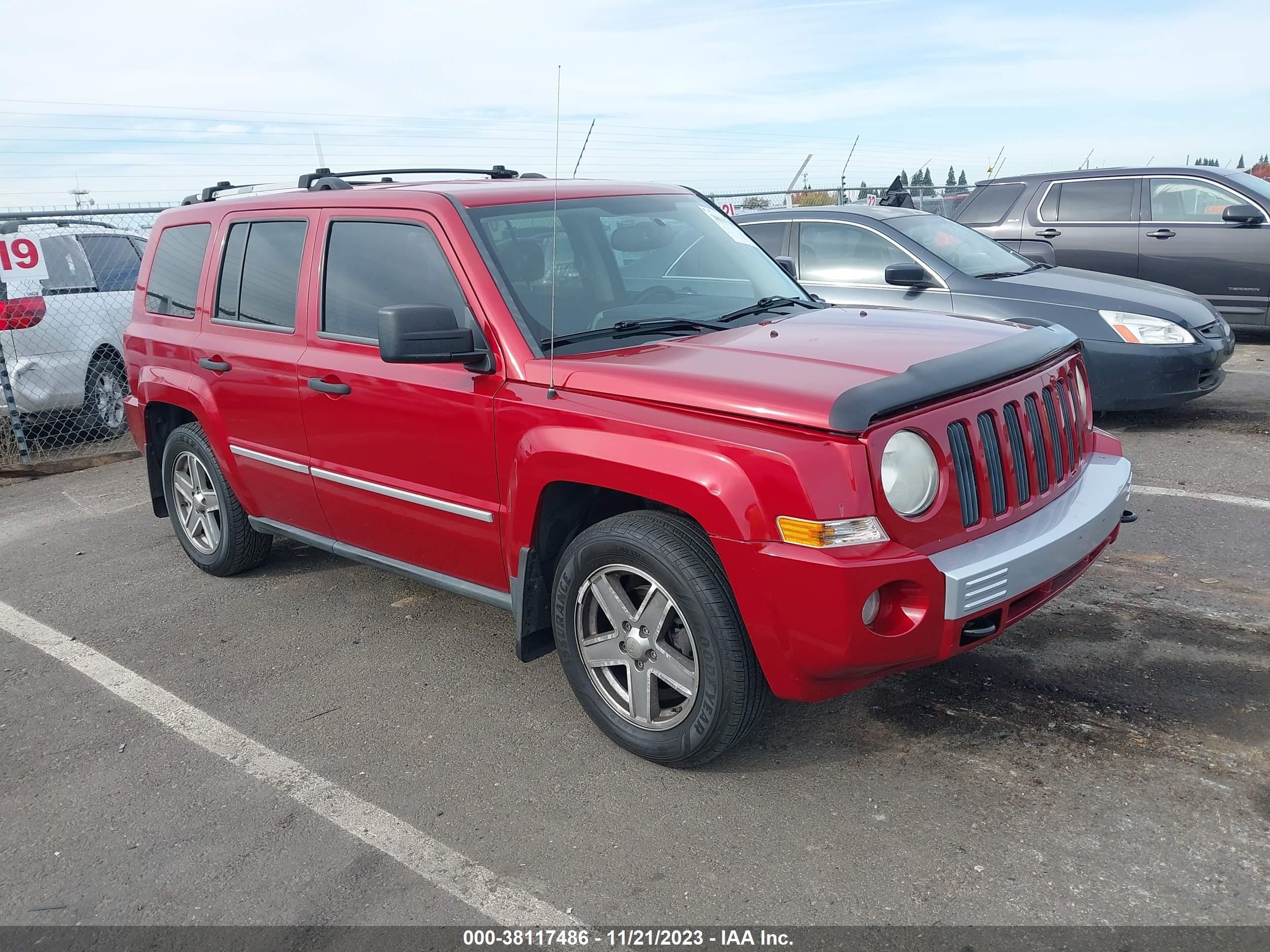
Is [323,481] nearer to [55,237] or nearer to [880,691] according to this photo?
[880,691]

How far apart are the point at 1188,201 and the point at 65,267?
→ 10297mm

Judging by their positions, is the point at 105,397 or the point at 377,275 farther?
the point at 105,397

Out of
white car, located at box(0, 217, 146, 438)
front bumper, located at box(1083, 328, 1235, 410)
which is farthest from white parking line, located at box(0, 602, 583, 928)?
→ front bumper, located at box(1083, 328, 1235, 410)

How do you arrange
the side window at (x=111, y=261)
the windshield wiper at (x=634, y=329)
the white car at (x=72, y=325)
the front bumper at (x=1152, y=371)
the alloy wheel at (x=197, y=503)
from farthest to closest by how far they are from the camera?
the side window at (x=111, y=261)
the white car at (x=72, y=325)
the front bumper at (x=1152, y=371)
the alloy wheel at (x=197, y=503)
the windshield wiper at (x=634, y=329)

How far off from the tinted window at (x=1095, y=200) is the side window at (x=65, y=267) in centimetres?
914

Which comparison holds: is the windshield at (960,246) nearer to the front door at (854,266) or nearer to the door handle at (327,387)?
the front door at (854,266)

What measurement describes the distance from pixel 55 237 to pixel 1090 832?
29.8 ft

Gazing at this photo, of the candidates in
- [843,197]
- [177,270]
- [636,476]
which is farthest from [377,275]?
[843,197]

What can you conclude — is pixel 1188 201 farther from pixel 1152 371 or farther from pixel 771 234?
pixel 771 234

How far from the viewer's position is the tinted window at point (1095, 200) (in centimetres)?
1039

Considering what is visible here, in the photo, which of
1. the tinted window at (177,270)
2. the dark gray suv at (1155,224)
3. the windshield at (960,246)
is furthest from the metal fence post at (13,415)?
the dark gray suv at (1155,224)

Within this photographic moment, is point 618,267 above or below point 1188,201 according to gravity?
below

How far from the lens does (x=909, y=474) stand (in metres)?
2.95

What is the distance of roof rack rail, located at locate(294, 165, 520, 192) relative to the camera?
4.69m
